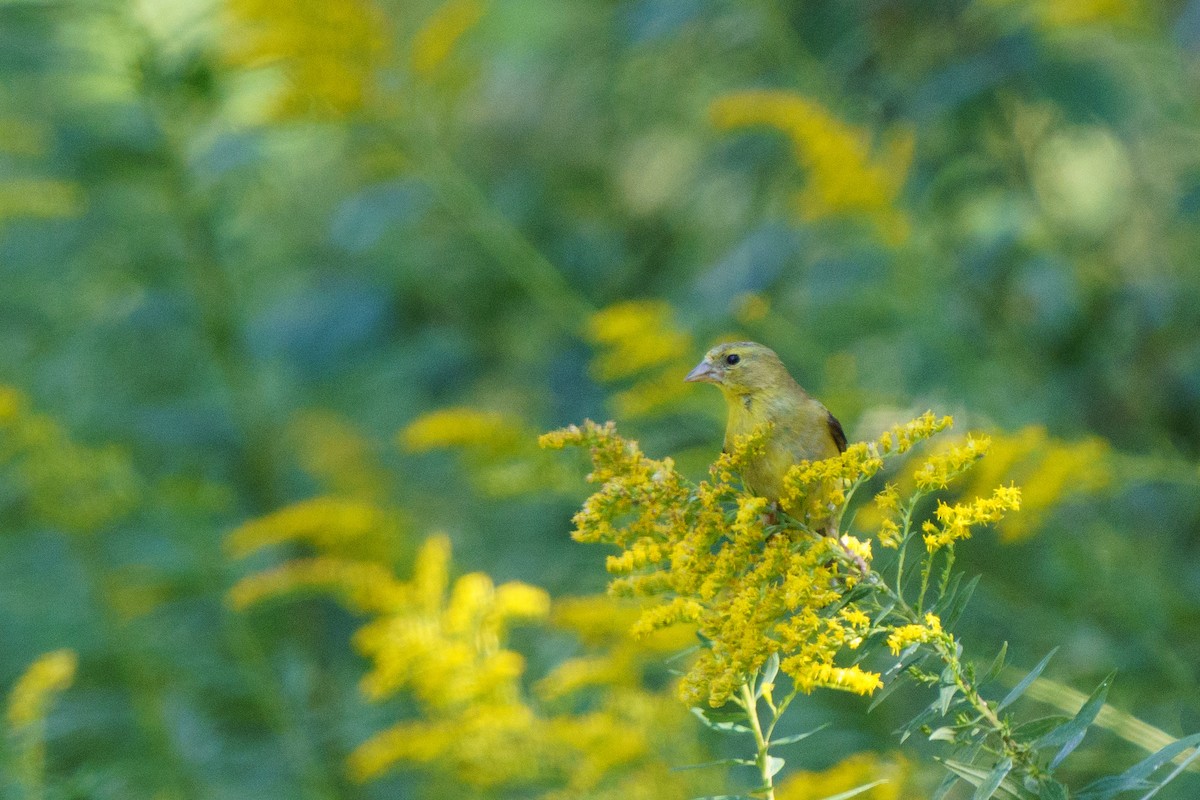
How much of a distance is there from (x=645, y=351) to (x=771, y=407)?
1.14 metres

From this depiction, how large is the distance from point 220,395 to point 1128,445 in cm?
303

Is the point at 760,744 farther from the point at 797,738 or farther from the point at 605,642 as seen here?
the point at 605,642

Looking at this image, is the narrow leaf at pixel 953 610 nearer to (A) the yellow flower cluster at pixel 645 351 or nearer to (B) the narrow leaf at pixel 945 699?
(B) the narrow leaf at pixel 945 699

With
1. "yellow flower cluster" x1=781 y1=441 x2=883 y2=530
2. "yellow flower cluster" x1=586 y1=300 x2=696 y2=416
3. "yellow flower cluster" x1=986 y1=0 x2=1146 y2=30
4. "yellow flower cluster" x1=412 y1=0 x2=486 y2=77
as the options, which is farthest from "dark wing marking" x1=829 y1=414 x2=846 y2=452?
"yellow flower cluster" x1=986 y1=0 x2=1146 y2=30

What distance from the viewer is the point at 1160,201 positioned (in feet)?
15.0

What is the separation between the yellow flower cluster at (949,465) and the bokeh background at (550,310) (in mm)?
986

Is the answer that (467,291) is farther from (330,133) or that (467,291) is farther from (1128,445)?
(1128,445)

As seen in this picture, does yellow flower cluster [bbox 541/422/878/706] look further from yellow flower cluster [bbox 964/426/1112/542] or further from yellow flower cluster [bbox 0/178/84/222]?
yellow flower cluster [bbox 0/178/84/222]

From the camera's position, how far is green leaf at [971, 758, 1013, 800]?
128 centimetres

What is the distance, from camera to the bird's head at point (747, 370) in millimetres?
2000

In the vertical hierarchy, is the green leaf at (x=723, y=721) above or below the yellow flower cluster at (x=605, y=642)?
below

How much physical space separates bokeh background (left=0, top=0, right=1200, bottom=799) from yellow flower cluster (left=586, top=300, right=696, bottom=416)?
0.6 inches

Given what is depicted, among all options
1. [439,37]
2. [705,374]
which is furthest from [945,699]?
[439,37]

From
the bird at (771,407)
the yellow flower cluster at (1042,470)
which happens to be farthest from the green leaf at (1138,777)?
the yellow flower cluster at (1042,470)
